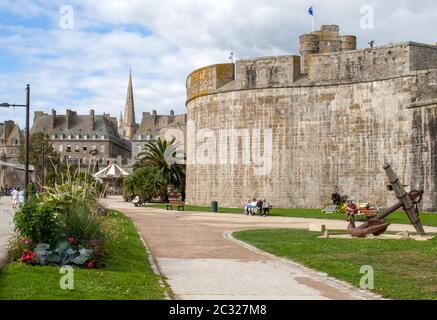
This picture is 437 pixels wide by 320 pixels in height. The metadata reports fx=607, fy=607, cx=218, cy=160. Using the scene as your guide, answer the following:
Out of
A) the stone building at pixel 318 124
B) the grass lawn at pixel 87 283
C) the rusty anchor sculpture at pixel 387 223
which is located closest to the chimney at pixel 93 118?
the stone building at pixel 318 124

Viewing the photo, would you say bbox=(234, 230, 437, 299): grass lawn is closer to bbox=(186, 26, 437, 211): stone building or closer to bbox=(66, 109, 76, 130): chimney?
bbox=(186, 26, 437, 211): stone building

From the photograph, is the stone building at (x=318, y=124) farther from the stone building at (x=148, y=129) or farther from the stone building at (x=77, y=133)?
the stone building at (x=77, y=133)

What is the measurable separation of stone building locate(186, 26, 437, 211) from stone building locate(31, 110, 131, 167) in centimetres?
7806

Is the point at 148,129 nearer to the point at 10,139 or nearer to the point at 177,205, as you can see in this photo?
the point at 10,139

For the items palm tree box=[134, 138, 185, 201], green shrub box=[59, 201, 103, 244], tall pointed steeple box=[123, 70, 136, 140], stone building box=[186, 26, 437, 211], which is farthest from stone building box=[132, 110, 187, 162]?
green shrub box=[59, 201, 103, 244]

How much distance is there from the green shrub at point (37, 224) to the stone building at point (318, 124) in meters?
24.6

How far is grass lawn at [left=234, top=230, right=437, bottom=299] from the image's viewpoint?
10227 mm

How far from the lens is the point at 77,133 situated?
390 feet

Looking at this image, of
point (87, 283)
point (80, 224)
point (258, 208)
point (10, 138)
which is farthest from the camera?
point (10, 138)

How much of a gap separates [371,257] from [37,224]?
746 cm

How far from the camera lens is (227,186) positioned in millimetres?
39625

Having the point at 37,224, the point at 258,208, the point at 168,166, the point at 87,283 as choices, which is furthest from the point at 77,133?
the point at 87,283

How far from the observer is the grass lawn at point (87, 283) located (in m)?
8.39

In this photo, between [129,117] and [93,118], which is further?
[129,117]
